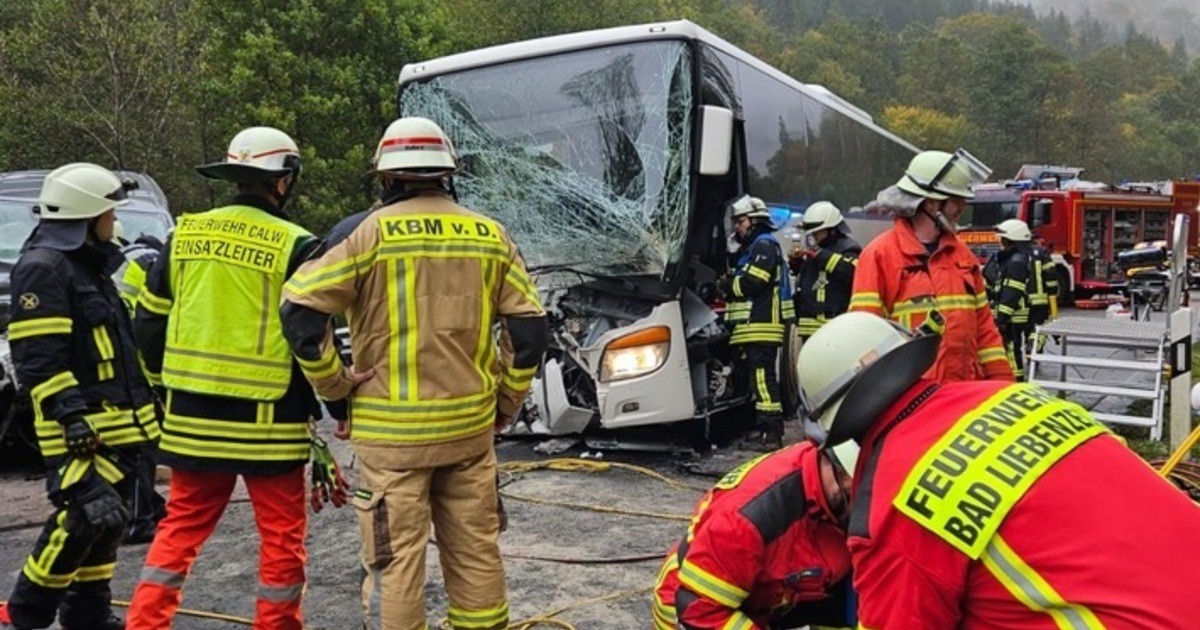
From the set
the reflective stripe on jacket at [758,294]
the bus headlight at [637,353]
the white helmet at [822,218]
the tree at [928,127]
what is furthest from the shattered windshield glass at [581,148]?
the tree at [928,127]

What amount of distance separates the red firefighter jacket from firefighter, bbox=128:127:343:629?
218 cm

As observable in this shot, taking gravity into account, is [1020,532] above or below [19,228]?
below

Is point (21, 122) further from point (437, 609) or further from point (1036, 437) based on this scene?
point (1036, 437)

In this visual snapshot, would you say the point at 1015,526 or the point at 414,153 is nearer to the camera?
the point at 1015,526

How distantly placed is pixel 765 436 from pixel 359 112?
1262 cm

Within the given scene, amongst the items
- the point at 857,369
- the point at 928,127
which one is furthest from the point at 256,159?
the point at 928,127

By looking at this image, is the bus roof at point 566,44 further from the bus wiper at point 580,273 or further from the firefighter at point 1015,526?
the firefighter at point 1015,526

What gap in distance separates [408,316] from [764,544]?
51.9 inches

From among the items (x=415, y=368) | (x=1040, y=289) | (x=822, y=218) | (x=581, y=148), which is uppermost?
(x=581, y=148)

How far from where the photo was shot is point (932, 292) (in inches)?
167

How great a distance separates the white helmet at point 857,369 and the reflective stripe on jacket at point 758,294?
15.0 feet

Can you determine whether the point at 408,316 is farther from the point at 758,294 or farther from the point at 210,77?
the point at 210,77

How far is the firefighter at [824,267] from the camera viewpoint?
7156 mm

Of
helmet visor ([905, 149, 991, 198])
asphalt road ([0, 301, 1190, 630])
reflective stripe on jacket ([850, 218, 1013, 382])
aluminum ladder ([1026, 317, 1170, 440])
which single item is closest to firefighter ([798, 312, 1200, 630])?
asphalt road ([0, 301, 1190, 630])
